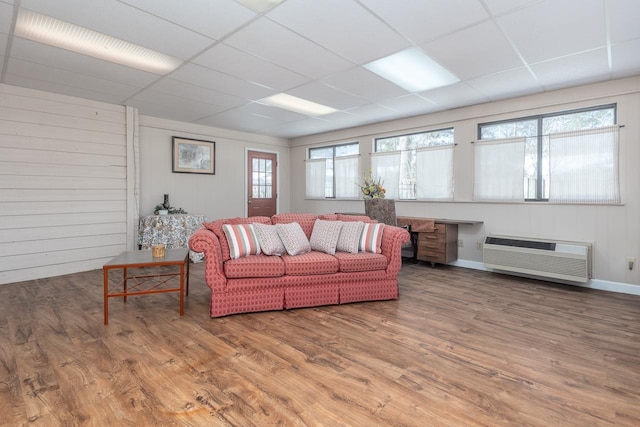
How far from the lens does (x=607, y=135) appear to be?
3.79m

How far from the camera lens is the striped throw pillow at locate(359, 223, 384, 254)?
3583mm

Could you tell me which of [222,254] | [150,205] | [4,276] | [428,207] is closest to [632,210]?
[428,207]

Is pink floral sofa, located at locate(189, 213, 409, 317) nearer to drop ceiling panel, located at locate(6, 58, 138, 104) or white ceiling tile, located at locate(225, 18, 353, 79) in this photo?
white ceiling tile, located at locate(225, 18, 353, 79)

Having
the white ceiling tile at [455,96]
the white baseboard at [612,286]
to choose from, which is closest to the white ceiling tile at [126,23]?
the white ceiling tile at [455,96]

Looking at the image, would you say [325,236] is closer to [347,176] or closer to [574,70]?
[347,176]

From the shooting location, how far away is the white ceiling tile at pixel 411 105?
4547 millimetres

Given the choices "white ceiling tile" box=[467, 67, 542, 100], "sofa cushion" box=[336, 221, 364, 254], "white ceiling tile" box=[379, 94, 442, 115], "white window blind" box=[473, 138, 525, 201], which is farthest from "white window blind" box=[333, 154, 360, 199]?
"sofa cushion" box=[336, 221, 364, 254]

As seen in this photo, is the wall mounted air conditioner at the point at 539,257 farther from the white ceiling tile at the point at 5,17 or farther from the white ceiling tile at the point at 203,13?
the white ceiling tile at the point at 5,17

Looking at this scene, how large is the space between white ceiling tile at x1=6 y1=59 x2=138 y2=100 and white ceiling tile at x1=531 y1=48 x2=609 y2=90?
4.83 meters

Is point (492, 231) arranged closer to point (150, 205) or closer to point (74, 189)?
point (150, 205)

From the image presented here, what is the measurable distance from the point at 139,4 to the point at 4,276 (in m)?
3.88

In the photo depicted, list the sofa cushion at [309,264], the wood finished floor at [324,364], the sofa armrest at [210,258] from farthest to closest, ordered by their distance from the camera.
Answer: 1. the sofa cushion at [309,264]
2. the sofa armrest at [210,258]
3. the wood finished floor at [324,364]

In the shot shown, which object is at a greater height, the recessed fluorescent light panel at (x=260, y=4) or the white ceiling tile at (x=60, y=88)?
the white ceiling tile at (x=60, y=88)

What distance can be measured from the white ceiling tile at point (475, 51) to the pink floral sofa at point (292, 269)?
6.06 feet
